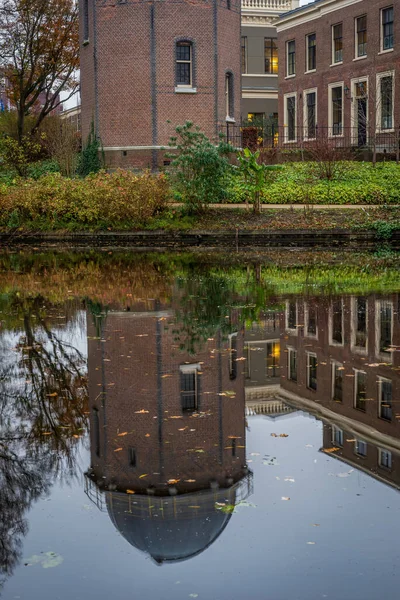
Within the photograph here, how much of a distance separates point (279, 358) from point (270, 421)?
1.97 m

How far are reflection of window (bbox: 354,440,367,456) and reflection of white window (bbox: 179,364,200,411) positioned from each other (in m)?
1.53

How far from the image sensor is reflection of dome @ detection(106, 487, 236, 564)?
4250mm

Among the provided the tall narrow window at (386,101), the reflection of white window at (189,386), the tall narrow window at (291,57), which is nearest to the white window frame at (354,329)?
the reflection of white window at (189,386)

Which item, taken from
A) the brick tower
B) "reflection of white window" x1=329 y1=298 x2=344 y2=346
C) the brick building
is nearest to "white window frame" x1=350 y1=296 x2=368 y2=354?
"reflection of white window" x1=329 y1=298 x2=344 y2=346

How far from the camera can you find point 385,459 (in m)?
5.48

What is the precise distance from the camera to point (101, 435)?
6117mm

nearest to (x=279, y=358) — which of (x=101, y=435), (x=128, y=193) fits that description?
(x=101, y=435)

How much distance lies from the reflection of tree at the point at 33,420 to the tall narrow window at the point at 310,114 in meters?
36.7

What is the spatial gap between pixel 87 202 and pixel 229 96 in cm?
1195

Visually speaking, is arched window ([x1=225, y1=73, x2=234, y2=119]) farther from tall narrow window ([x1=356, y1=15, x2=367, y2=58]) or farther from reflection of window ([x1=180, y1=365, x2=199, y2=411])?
reflection of window ([x1=180, y1=365, x2=199, y2=411])

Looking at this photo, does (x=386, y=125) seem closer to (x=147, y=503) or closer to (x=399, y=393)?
(x=399, y=393)

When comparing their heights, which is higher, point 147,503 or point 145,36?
point 145,36

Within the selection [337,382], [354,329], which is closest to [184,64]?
[354,329]

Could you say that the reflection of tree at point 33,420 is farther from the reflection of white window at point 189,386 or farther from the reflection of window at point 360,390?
the reflection of window at point 360,390
